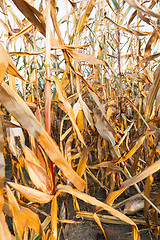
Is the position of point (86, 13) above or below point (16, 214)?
above

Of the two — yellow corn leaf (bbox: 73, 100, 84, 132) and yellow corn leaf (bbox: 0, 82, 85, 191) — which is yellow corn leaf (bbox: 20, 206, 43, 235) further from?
yellow corn leaf (bbox: 73, 100, 84, 132)

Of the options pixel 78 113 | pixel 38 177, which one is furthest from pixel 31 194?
pixel 78 113

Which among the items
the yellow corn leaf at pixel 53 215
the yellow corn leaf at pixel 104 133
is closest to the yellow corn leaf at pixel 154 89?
the yellow corn leaf at pixel 104 133

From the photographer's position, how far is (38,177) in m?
0.40

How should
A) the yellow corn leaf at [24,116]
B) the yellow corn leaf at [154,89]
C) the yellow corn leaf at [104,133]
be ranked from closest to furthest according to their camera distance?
the yellow corn leaf at [24,116]
the yellow corn leaf at [154,89]
the yellow corn leaf at [104,133]

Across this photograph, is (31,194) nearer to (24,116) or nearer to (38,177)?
(38,177)

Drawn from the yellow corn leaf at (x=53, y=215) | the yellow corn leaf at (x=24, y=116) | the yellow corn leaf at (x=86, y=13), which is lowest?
the yellow corn leaf at (x=53, y=215)

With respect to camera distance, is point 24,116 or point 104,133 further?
point 104,133

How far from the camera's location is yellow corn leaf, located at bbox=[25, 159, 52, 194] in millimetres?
400

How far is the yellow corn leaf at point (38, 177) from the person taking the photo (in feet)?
1.31

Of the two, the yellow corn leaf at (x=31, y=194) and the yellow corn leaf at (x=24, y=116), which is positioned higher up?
the yellow corn leaf at (x=24, y=116)

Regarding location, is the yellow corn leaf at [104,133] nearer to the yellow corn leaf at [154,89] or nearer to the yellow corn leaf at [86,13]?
the yellow corn leaf at [154,89]

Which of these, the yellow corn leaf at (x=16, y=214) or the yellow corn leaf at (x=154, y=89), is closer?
the yellow corn leaf at (x=16, y=214)

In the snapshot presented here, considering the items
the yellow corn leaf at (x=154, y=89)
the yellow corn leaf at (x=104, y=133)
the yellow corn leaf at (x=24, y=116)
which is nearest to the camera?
the yellow corn leaf at (x=24, y=116)
